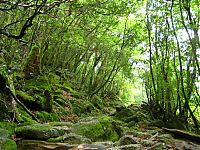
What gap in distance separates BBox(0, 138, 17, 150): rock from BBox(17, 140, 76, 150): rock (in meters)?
0.20

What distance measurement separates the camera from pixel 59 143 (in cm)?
649

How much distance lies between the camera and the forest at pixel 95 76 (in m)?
7.47

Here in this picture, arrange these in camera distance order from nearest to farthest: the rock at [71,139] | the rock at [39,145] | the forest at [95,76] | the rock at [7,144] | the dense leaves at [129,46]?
the rock at [7,144] < the rock at [39,145] < the rock at [71,139] < the forest at [95,76] < the dense leaves at [129,46]

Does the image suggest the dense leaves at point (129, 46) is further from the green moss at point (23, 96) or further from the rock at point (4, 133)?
the rock at point (4, 133)

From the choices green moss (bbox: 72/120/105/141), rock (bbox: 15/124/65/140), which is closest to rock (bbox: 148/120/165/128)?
green moss (bbox: 72/120/105/141)

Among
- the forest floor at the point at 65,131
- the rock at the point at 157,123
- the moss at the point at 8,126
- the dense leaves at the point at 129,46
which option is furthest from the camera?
the rock at the point at 157,123

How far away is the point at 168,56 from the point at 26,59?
7.84 metres

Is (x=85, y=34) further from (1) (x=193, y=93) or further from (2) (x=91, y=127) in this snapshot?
(2) (x=91, y=127)

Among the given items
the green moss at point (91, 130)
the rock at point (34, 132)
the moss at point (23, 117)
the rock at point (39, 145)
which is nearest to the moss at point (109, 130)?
the green moss at point (91, 130)

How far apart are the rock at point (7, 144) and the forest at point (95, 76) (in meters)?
0.02

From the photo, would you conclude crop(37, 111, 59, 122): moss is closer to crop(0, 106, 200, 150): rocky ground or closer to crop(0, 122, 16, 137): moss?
crop(0, 106, 200, 150): rocky ground

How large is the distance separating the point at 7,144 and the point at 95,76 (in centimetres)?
1547

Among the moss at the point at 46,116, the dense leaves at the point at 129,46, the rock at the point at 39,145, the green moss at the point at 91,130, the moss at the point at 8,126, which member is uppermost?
the dense leaves at the point at 129,46

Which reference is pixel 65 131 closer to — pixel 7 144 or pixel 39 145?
pixel 39 145
